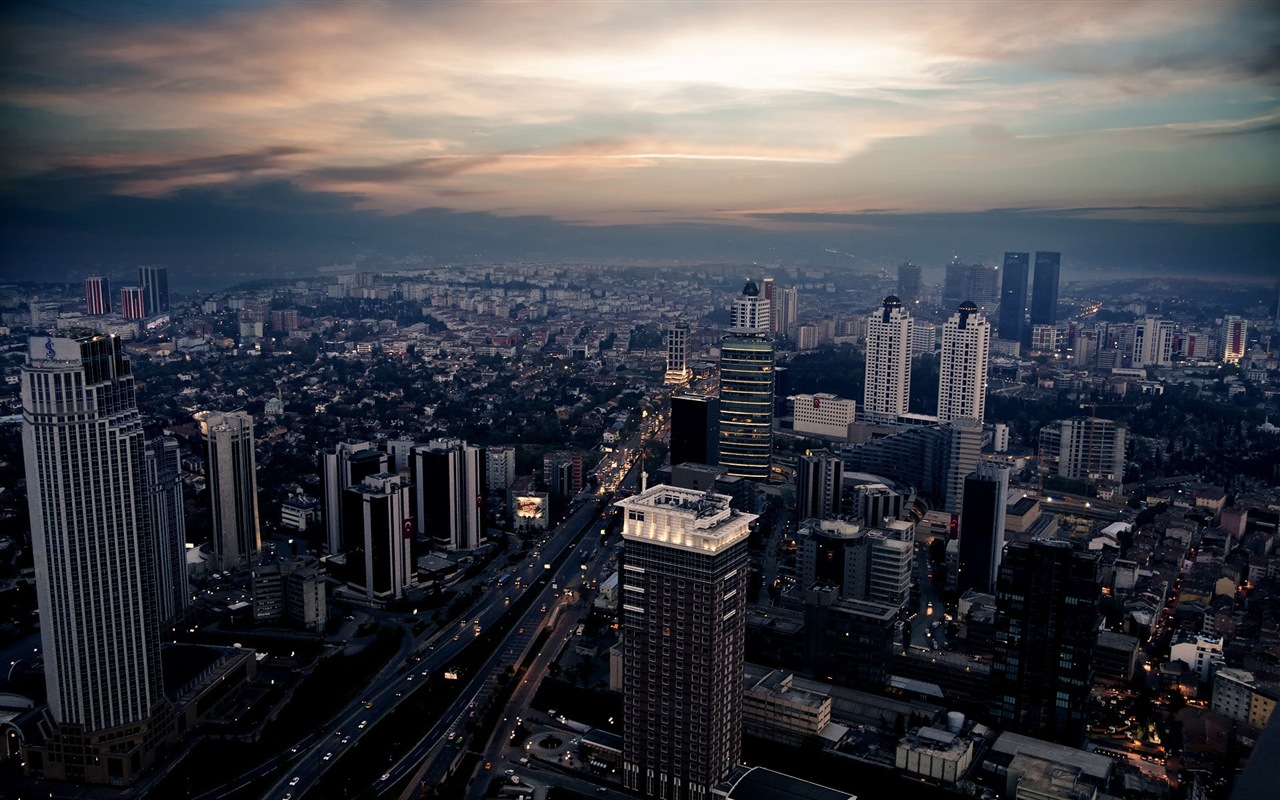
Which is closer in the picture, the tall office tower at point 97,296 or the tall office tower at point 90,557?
the tall office tower at point 90,557

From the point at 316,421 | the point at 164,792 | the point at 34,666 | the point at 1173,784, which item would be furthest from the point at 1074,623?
the point at 316,421

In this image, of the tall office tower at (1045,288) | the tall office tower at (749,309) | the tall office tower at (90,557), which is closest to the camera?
the tall office tower at (90,557)

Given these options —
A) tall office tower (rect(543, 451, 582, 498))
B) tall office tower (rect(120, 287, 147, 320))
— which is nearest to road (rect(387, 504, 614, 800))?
tall office tower (rect(543, 451, 582, 498))

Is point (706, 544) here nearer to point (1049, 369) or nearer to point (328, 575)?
point (328, 575)

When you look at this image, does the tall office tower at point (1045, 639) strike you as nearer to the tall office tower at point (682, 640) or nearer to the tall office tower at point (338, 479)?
the tall office tower at point (682, 640)

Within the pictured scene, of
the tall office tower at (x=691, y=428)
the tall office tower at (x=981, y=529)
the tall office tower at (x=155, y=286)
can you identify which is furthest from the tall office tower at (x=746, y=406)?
the tall office tower at (x=155, y=286)

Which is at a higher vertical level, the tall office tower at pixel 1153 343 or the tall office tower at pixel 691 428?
the tall office tower at pixel 1153 343

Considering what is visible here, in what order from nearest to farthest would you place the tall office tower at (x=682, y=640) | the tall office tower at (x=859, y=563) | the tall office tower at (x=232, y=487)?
the tall office tower at (x=682, y=640) → the tall office tower at (x=859, y=563) → the tall office tower at (x=232, y=487)

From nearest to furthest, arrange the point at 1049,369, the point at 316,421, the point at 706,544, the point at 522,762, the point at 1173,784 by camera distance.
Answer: the point at 706,544 < the point at 1173,784 < the point at 522,762 < the point at 316,421 < the point at 1049,369
